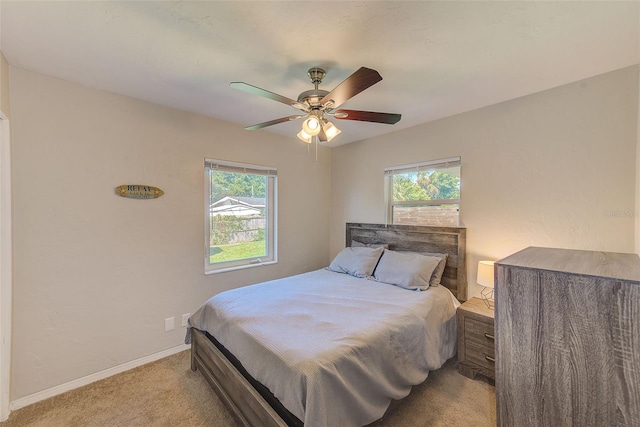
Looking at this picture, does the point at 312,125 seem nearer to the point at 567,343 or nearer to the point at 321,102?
the point at 321,102

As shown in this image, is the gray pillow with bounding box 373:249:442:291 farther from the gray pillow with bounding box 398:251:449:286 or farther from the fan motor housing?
the fan motor housing

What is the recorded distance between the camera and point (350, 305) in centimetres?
209

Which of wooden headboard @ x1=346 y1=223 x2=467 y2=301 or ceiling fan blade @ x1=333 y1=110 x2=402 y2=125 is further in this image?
wooden headboard @ x1=346 y1=223 x2=467 y2=301

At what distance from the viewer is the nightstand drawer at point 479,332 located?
207 cm

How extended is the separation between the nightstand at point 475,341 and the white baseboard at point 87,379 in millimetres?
2682

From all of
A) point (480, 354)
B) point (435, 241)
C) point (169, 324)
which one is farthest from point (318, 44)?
point (169, 324)

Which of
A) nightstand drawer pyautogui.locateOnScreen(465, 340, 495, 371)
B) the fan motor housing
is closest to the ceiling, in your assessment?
the fan motor housing

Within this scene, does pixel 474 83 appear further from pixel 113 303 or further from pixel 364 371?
pixel 113 303

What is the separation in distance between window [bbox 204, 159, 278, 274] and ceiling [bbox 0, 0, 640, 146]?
98 centimetres

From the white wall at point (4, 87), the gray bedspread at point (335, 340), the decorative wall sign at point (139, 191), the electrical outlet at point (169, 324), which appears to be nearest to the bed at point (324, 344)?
the gray bedspread at point (335, 340)

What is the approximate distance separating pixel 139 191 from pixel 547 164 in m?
3.65

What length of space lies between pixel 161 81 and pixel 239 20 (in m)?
1.07

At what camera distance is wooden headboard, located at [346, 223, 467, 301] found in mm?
2650

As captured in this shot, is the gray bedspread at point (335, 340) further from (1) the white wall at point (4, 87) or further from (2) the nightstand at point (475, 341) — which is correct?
(1) the white wall at point (4, 87)
